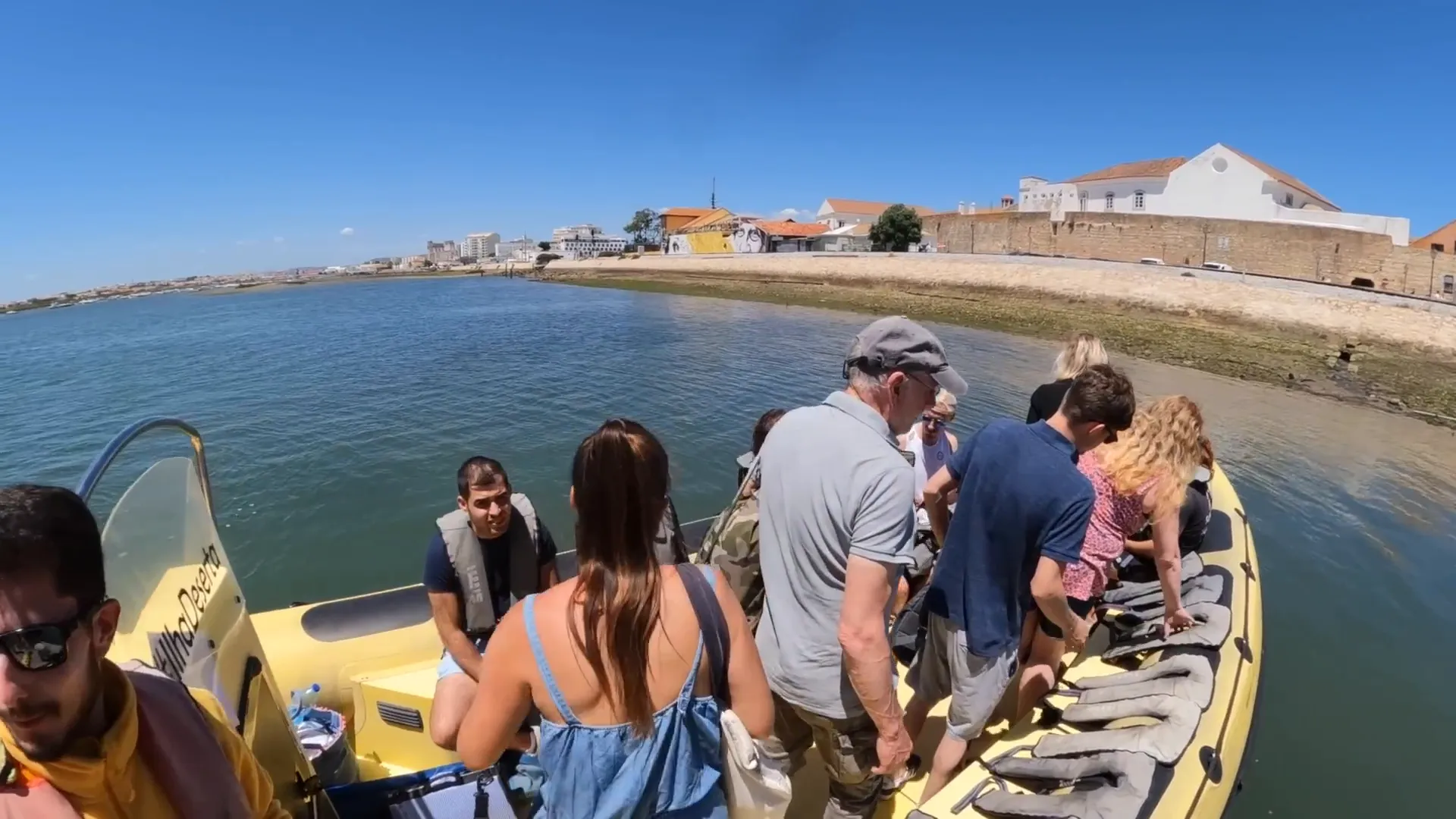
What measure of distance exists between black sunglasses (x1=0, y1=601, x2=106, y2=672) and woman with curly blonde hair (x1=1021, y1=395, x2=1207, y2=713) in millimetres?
3680

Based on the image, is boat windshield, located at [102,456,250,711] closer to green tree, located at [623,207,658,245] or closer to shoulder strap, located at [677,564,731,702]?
shoulder strap, located at [677,564,731,702]

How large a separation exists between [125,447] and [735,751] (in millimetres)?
2299

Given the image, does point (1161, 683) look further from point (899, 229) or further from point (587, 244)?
point (587, 244)

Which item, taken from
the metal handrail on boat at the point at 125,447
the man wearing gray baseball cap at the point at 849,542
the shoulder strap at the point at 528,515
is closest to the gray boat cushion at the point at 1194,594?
the man wearing gray baseball cap at the point at 849,542

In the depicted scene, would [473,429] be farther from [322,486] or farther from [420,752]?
[420,752]

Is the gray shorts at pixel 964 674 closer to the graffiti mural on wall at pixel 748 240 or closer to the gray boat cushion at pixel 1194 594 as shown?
the gray boat cushion at pixel 1194 594

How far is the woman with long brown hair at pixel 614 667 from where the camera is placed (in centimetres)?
157

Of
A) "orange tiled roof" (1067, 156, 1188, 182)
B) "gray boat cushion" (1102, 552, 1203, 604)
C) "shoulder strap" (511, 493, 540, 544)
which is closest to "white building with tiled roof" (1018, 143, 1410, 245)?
"orange tiled roof" (1067, 156, 1188, 182)

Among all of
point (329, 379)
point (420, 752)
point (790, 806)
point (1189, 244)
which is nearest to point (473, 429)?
point (329, 379)

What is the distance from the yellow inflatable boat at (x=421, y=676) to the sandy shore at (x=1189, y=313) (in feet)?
56.2

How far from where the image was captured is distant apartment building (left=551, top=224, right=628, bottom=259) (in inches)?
5517

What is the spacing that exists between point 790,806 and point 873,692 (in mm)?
1338

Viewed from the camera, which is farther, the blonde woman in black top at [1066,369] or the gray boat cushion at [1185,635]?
the gray boat cushion at [1185,635]

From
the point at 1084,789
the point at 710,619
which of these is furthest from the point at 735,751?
the point at 1084,789
